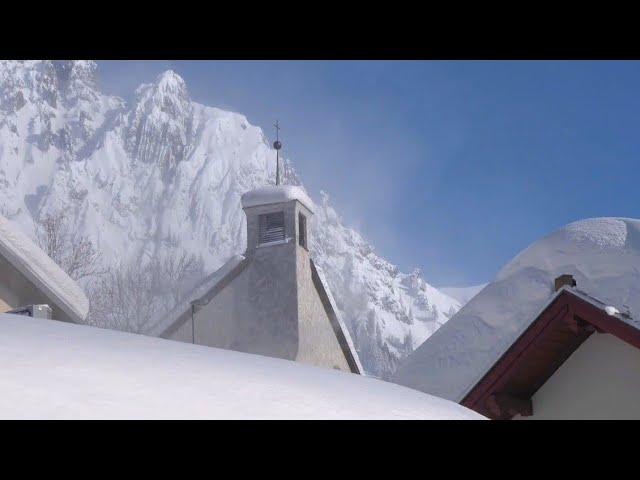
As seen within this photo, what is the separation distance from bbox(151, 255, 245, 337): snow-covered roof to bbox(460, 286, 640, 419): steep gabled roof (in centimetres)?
1112

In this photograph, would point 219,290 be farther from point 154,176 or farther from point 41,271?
point 154,176

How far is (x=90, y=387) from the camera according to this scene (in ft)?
4.19

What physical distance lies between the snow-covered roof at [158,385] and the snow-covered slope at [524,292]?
8.01 metres

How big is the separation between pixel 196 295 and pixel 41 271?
7.41 meters

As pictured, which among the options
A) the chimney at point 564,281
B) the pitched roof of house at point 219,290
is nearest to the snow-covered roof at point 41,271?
the pitched roof of house at point 219,290

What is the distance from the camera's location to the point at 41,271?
11023 millimetres

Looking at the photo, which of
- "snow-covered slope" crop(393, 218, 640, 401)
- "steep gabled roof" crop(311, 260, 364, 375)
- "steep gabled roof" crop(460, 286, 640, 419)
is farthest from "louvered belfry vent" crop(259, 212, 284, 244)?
"steep gabled roof" crop(460, 286, 640, 419)

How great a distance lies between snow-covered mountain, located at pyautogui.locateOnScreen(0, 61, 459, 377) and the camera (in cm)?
9744

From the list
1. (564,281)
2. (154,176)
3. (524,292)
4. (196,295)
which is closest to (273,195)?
(196,295)

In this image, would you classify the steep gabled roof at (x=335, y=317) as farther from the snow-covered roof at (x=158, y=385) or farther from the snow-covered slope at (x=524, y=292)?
the snow-covered roof at (x=158, y=385)

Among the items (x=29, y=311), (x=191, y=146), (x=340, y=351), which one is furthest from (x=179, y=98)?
(x=29, y=311)

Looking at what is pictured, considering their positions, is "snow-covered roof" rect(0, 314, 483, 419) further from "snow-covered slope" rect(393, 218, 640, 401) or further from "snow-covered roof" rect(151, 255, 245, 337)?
"snow-covered roof" rect(151, 255, 245, 337)
